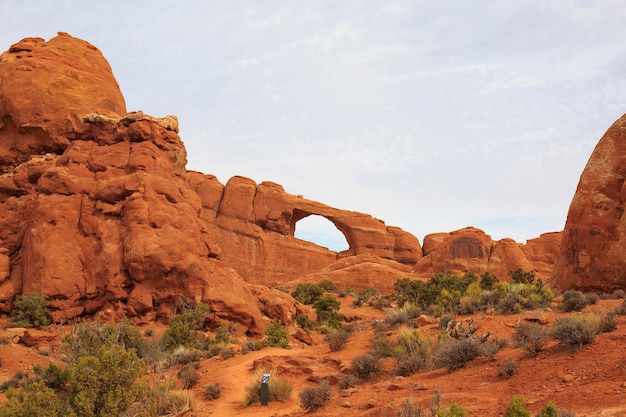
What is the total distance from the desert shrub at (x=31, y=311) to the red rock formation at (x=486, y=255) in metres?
36.7

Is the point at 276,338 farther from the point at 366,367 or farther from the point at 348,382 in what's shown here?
the point at 348,382

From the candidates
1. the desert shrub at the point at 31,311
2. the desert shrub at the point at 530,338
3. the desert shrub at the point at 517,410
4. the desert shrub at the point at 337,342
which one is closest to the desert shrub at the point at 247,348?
the desert shrub at the point at 337,342

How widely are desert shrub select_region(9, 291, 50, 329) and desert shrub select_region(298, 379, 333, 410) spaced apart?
13835 mm

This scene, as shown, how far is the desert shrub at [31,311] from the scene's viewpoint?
62.5ft

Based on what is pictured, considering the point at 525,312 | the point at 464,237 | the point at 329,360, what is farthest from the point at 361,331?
the point at 464,237

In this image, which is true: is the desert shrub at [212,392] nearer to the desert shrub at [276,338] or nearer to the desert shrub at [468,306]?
the desert shrub at [276,338]

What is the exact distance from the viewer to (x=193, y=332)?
59.7ft

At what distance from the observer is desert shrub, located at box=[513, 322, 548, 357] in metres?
8.84

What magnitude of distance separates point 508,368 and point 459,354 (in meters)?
1.36

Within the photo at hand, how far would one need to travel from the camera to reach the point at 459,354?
9.47 meters

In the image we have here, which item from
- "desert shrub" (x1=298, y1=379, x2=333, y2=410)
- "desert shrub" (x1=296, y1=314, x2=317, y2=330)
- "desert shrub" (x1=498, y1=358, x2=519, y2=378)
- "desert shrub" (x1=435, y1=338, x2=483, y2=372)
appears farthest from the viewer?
"desert shrub" (x1=296, y1=314, x2=317, y2=330)

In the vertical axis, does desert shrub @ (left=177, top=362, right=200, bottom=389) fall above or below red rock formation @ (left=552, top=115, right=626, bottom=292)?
below

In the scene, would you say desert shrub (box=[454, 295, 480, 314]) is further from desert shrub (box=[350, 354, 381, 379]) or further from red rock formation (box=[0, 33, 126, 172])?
red rock formation (box=[0, 33, 126, 172])

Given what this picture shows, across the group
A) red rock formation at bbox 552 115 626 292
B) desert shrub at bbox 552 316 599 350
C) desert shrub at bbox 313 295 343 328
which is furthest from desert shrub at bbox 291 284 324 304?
desert shrub at bbox 552 316 599 350
